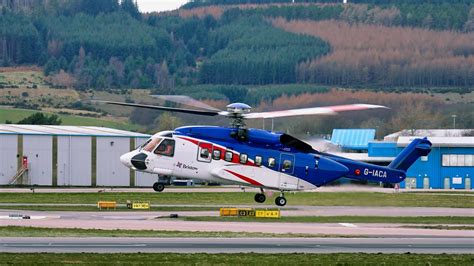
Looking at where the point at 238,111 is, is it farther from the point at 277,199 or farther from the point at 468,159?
the point at 468,159

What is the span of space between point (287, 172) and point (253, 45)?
4544 inches

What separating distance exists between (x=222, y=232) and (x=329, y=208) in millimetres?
22818

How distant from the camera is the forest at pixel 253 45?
469 ft

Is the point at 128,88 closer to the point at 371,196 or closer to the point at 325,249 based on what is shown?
the point at 371,196

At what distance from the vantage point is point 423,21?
165625mm

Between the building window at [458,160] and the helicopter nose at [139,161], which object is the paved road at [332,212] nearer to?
the helicopter nose at [139,161]

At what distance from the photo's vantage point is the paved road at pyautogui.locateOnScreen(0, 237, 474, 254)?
44.2 meters

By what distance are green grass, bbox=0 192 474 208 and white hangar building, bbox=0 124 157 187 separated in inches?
524

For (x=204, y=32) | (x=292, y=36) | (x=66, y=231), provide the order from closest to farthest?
(x=66, y=231) < (x=292, y=36) < (x=204, y=32)

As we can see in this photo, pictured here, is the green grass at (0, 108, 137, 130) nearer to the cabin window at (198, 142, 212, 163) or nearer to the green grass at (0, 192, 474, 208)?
the green grass at (0, 192, 474, 208)

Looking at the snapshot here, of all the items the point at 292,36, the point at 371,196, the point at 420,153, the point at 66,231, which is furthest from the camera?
the point at 292,36

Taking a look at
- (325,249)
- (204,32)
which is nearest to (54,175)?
(325,249)

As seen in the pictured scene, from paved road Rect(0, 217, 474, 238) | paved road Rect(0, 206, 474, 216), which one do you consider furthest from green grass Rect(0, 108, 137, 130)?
paved road Rect(0, 217, 474, 238)

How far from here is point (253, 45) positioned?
561 ft
